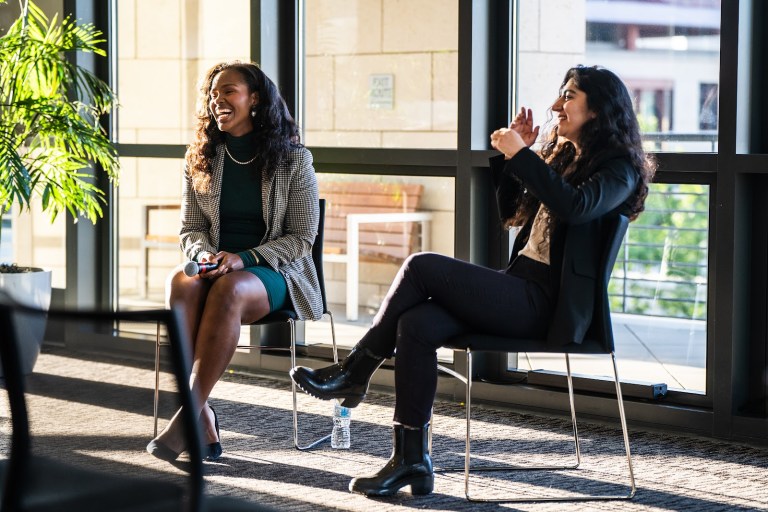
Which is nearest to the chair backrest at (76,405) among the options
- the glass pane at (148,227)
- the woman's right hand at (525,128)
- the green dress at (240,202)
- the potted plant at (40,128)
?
the woman's right hand at (525,128)

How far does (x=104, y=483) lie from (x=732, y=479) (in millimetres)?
2403

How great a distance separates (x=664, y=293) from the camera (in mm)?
3896

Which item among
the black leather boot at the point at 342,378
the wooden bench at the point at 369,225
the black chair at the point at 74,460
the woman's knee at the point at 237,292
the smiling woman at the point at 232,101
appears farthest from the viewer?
the wooden bench at the point at 369,225

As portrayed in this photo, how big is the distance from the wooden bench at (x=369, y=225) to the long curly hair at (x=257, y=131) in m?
0.82

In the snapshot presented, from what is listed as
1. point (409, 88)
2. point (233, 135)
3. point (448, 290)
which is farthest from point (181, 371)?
point (409, 88)

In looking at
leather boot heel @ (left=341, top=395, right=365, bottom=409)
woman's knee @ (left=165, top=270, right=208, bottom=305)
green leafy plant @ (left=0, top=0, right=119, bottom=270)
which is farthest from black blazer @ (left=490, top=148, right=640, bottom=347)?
green leafy plant @ (left=0, top=0, right=119, bottom=270)

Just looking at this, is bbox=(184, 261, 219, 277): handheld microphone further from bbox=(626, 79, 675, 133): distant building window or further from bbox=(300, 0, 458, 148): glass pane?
bbox=(626, 79, 675, 133): distant building window

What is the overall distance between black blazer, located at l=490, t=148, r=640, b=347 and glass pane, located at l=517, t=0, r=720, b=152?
34.3 inches

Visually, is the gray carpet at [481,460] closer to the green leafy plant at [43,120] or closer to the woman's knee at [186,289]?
the woman's knee at [186,289]

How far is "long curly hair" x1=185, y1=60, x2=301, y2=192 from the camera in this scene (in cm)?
362

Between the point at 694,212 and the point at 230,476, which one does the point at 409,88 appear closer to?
the point at 694,212

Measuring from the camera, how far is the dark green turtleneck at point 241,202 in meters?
3.64

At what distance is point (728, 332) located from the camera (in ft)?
11.8

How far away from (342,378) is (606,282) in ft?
2.63
